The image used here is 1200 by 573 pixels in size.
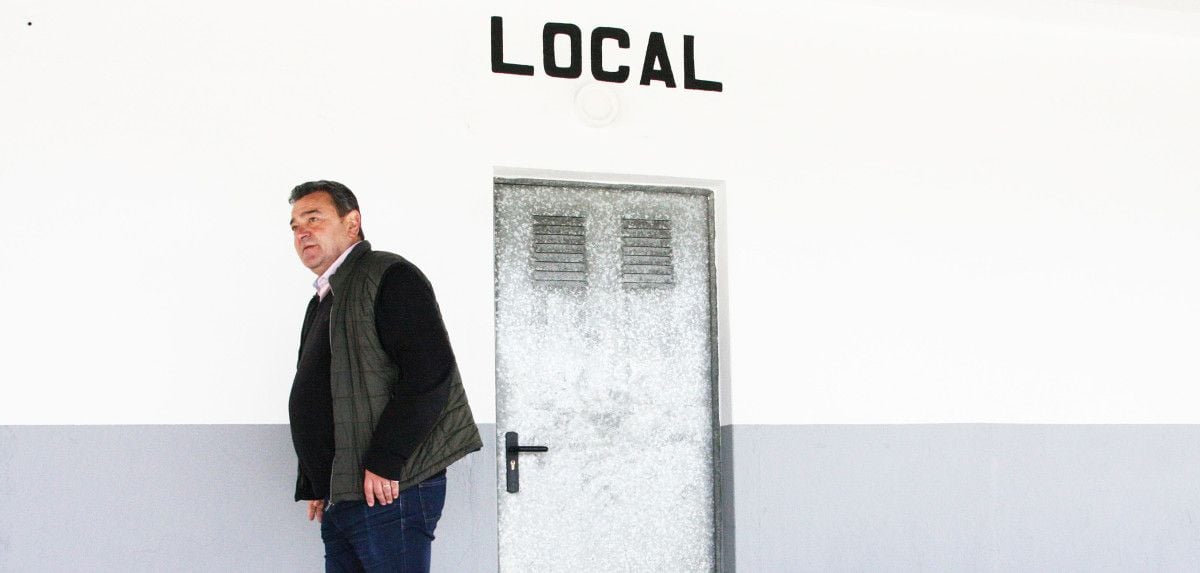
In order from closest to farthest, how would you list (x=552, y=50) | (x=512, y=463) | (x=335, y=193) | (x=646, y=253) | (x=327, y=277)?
(x=327, y=277), (x=335, y=193), (x=512, y=463), (x=552, y=50), (x=646, y=253)

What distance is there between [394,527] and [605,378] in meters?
1.57

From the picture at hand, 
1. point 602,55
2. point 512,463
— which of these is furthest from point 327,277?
point 602,55

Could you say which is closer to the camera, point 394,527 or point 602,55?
point 394,527

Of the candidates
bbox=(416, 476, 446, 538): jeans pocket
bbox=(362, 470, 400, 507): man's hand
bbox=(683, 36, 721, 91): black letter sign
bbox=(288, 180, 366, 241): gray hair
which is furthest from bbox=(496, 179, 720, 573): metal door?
bbox=(362, 470, 400, 507): man's hand

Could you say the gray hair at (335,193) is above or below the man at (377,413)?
above

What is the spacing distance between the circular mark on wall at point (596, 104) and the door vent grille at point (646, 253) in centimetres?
39

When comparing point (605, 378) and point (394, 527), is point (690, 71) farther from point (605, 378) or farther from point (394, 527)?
point (394, 527)

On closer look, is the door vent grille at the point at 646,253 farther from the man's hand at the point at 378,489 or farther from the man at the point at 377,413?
the man's hand at the point at 378,489

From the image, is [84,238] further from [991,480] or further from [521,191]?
[991,480]

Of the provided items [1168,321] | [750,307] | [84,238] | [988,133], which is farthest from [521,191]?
[1168,321]

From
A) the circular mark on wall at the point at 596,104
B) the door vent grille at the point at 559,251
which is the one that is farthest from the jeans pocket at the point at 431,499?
the circular mark on wall at the point at 596,104

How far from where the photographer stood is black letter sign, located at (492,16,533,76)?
4.60 metres

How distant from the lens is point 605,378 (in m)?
4.70

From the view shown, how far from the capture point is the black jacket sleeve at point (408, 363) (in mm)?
3201
